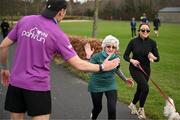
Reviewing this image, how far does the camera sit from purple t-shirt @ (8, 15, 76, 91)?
4.32 metres

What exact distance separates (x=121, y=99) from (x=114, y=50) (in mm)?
3309

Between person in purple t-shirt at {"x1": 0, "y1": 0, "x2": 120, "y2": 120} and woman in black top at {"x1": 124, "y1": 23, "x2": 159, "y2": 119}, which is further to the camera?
woman in black top at {"x1": 124, "y1": 23, "x2": 159, "y2": 119}

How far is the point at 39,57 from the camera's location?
4359 millimetres

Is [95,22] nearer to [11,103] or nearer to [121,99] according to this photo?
[121,99]

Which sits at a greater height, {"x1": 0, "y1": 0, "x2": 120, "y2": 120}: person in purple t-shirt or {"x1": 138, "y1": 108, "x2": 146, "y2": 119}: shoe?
{"x1": 0, "y1": 0, "x2": 120, "y2": 120}: person in purple t-shirt

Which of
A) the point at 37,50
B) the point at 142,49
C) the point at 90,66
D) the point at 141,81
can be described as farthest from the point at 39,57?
the point at 142,49

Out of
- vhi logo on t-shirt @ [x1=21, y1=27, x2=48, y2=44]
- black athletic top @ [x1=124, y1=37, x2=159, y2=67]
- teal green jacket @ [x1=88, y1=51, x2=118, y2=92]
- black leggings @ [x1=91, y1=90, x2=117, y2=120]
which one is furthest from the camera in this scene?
black athletic top @ [x1=124, y1=37, x2=159, y2=67]

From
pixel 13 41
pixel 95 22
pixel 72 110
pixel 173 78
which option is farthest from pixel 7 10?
pixel 13 41

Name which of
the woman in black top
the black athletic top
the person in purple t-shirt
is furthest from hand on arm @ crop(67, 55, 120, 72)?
the black athletic top

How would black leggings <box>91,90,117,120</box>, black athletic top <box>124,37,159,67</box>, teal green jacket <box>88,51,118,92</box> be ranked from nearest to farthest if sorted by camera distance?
1. black leggings <box>91,90,117,120</box>
2. teal green jacket <box>88,51,118,92</box>
3. black athletic top <box>124,37,159,67</box>

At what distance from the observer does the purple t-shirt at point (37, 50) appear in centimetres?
432

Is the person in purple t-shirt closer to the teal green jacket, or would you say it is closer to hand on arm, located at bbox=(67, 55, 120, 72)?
hand on arm, located at bbox=(67, 55, 120, 72)

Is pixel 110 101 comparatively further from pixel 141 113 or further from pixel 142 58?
pixel 142 58

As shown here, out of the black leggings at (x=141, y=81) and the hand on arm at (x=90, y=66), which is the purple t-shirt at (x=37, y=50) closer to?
the hand on arm at (x=90, y=66)
